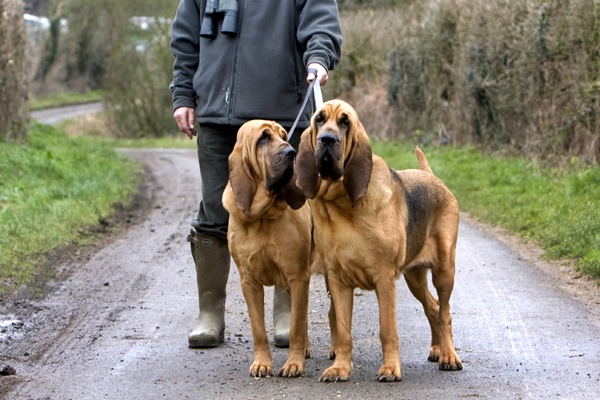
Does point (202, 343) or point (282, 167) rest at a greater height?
point (282, 167)

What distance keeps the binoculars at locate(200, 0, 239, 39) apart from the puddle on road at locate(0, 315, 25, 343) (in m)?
2.19

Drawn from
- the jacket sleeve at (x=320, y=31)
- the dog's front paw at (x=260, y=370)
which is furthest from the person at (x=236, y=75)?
the dog's front paw at (x=260, y=370)

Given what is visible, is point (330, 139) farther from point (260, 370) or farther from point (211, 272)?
point (211, 272)

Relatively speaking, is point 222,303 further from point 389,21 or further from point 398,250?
Answer: point 389,21

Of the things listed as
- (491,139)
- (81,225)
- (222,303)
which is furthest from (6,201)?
(491,139)

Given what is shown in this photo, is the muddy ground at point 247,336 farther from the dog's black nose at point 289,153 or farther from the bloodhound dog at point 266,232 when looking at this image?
the dog's black nose at point 289,153

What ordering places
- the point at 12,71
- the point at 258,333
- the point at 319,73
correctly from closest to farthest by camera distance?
the point at 258,333 → the point at 319,73 → the point at 12,71

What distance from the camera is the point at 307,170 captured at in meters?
5.18

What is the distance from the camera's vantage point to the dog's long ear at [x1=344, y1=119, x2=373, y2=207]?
5.21 metres

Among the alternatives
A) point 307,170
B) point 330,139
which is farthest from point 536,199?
point 330,139

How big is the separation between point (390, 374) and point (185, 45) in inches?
99.0

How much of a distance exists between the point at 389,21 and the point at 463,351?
20.9 m

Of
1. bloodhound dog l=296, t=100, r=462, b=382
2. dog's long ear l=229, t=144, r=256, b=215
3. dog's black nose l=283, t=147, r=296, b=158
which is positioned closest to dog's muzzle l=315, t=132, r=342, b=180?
bloodhound dog l=296, t=100, r=462, b=382

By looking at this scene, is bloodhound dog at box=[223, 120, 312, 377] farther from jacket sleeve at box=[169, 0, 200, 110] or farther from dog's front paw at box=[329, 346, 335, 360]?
jacket sleeve at box=[169, 0, 200, 110]
